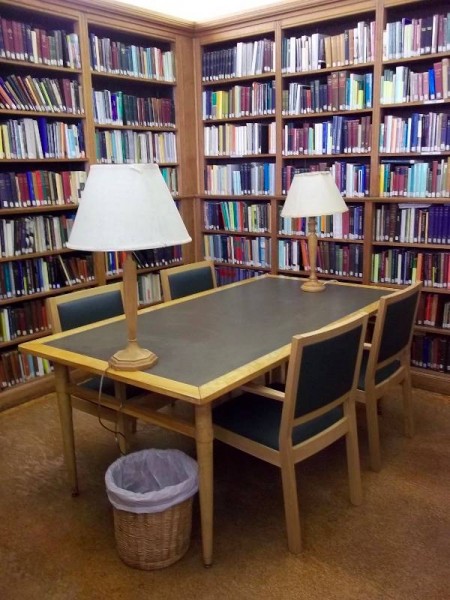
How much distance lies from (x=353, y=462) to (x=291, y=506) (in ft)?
1.33

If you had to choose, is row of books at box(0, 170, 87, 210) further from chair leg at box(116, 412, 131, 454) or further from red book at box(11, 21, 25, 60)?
chair leg at box(116, 412, 131, 454)

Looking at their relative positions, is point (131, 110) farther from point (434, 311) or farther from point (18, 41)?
point (434, 311)

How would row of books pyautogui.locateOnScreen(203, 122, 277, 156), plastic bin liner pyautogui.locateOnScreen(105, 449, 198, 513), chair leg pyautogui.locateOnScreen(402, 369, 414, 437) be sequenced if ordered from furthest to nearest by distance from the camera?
row of books pyautogui.locateOnScreen(203, 122, 277, 156) → chair leg pyautogui.locateOnScreen(402, 369, 414, 437) → plastic bin liner pyautogui.locateOnScreen(105, 449, 198, 513)

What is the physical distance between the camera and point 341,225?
3768 mm

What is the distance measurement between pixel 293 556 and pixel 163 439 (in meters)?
1.06

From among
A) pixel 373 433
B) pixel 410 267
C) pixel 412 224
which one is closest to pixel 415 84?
pixel 412 224

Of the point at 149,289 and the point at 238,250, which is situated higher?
the point at 238,250

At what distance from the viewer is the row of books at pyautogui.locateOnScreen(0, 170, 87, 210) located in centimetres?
327

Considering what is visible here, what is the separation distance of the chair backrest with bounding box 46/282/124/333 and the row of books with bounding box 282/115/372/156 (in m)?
1.88

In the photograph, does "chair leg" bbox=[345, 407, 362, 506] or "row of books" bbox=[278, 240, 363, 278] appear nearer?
"chair leg" bbox=[345, 407, 362, 506]

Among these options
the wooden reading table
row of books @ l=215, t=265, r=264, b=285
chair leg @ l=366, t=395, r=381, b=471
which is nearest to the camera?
the wooden reading table

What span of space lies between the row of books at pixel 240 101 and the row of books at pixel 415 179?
3.30 feet

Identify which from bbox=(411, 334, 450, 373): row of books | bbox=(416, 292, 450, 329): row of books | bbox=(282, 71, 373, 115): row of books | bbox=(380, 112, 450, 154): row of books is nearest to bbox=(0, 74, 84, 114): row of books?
bbox=(282, 71, 373, 115): row of books

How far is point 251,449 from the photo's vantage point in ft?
6.56
